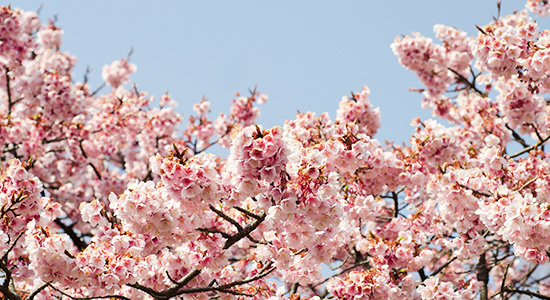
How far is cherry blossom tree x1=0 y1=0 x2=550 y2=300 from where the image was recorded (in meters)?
3.53

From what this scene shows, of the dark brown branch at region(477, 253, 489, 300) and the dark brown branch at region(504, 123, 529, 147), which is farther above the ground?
the dark brown branch at region(504, 123, 529, 147)

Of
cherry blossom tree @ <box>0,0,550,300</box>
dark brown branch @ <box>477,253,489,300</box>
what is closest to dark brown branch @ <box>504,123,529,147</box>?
cherry blossom tree @ <box>0,0,550,300</box>

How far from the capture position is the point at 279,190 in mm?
3385

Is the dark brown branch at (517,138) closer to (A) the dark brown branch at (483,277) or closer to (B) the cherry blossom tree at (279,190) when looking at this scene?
(B) the cherry blossom tree at (279,190)

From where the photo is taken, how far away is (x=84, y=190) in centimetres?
963

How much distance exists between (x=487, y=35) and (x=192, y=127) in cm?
616

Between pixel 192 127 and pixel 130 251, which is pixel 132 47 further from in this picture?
pixel 130 251

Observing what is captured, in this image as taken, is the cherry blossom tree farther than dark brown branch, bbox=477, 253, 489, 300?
No

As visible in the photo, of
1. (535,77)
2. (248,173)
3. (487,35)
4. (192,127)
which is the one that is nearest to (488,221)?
(535,77)

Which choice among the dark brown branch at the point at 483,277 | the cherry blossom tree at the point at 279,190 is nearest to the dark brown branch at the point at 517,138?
the cherry blossom tree at the point at 279,190

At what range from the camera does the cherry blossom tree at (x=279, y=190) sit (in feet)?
11.6

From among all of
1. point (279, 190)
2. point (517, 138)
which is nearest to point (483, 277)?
point (517, 138)

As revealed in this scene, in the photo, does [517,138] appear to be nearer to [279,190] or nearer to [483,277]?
[483,277]

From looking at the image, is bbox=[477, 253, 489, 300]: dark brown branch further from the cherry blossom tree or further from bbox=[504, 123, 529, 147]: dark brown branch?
bbox=[504, 123, 529, 147]: dark brown branch
